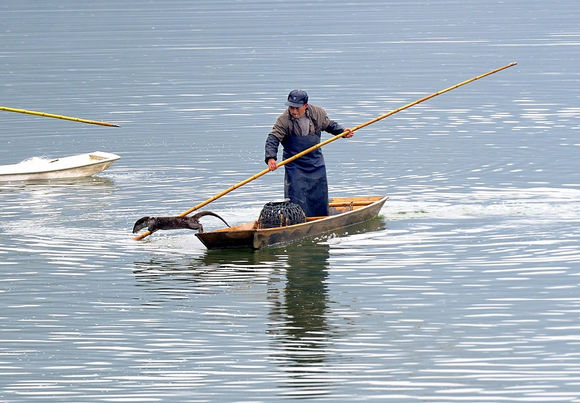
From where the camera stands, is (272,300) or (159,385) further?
(272,300)

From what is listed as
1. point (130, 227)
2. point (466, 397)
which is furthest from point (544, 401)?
point (130, 227)

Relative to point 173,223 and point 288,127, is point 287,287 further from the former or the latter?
point 288,127

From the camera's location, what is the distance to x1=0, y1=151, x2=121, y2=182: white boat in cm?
2291

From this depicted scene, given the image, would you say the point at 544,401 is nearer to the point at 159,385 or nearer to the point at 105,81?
the point at 159,385

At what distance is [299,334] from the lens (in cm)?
1429

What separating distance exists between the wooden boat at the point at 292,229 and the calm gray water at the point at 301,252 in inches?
6.8

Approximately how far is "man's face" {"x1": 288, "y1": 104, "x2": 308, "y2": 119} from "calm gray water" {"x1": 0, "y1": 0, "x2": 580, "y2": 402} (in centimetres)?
160

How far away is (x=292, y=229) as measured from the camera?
18.0 meters

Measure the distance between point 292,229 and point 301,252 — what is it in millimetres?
300

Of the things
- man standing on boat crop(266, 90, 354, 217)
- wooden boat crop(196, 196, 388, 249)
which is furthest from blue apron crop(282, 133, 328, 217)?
wooden boat crop(196, 196, 388, 249)

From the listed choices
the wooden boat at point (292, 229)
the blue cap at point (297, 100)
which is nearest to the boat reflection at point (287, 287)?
the wooden boat at point (292, 229)

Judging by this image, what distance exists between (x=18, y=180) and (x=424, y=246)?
7.70 meters

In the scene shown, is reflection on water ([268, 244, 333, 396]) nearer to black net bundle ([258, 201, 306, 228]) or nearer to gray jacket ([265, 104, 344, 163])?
black net bundle ([258, 201, 306, 228])

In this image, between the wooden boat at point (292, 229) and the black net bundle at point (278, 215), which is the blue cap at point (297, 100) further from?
the wooden boat at point (292, 229)
